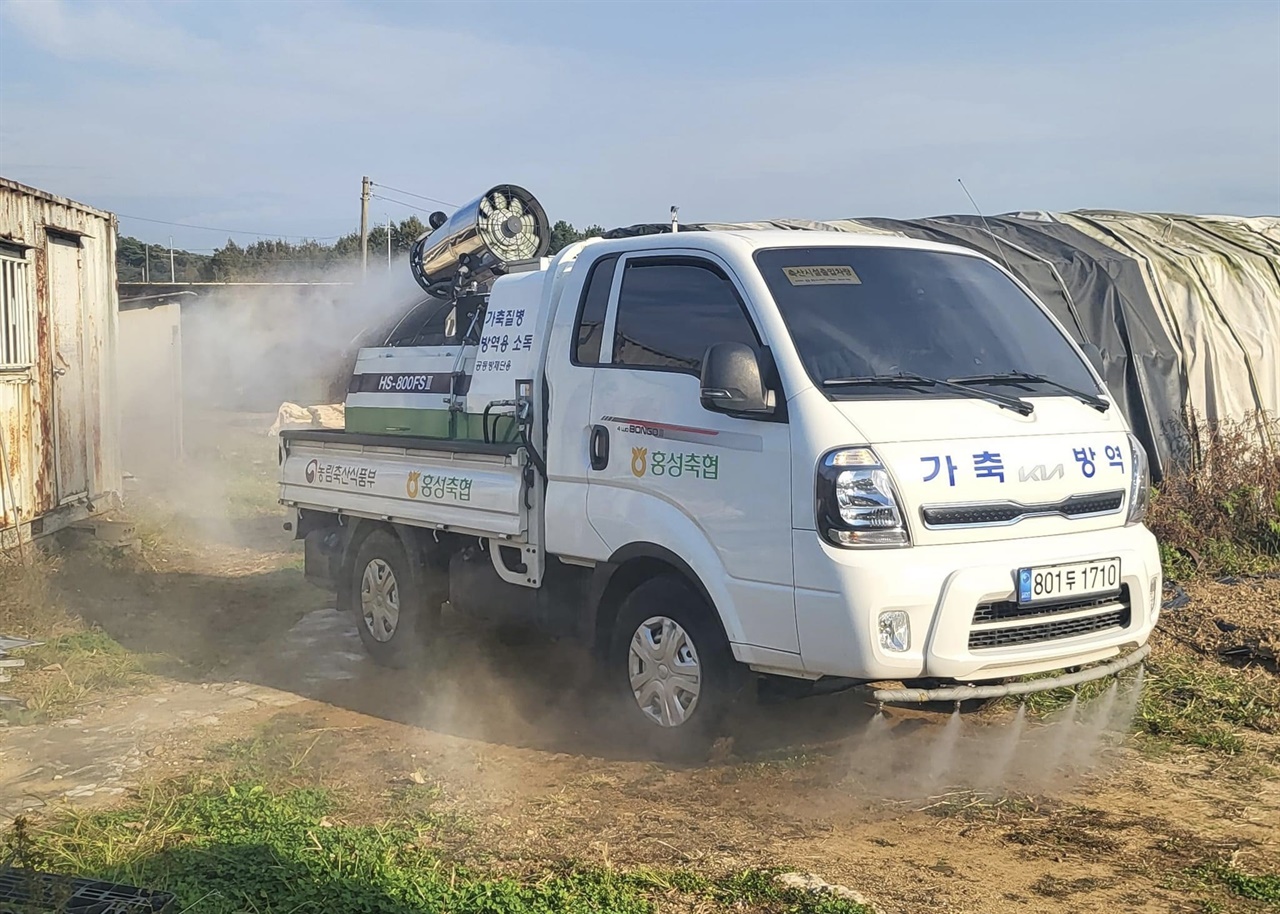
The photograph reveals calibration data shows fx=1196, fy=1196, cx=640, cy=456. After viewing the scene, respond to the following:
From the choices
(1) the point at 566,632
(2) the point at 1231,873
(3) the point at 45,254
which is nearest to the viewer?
(2) the point at 1231,873

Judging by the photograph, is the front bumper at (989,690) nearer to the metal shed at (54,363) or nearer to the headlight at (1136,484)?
the headlight at (1136,484)

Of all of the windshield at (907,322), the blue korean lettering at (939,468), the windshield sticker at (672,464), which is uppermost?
the windshield at (907,322)

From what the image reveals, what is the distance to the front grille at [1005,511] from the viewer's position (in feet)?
14.8

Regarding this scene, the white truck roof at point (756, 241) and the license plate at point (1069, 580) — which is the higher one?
the white truck roof at point (756, 241)

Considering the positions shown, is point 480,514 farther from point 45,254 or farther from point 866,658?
point 45,254

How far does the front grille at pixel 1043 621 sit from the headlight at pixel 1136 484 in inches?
14.3

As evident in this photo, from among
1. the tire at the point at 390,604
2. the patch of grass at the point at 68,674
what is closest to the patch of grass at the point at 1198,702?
the tire at the point at 390,604

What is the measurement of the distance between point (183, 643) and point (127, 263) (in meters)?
59.7

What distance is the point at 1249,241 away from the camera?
476 inches

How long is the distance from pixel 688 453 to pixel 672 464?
0.12 metres

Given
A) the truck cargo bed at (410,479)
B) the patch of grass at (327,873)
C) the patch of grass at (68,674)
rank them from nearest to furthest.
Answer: the patch of grass at (327,873), the truck cargo bed at (410,479), the patch of grass at (68,674)

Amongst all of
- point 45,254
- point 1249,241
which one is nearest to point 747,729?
point 45,254

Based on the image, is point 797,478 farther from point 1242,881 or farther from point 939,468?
point 1242,881

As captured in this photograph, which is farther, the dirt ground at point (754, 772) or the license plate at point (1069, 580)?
the license plate at point (1069, 580)
